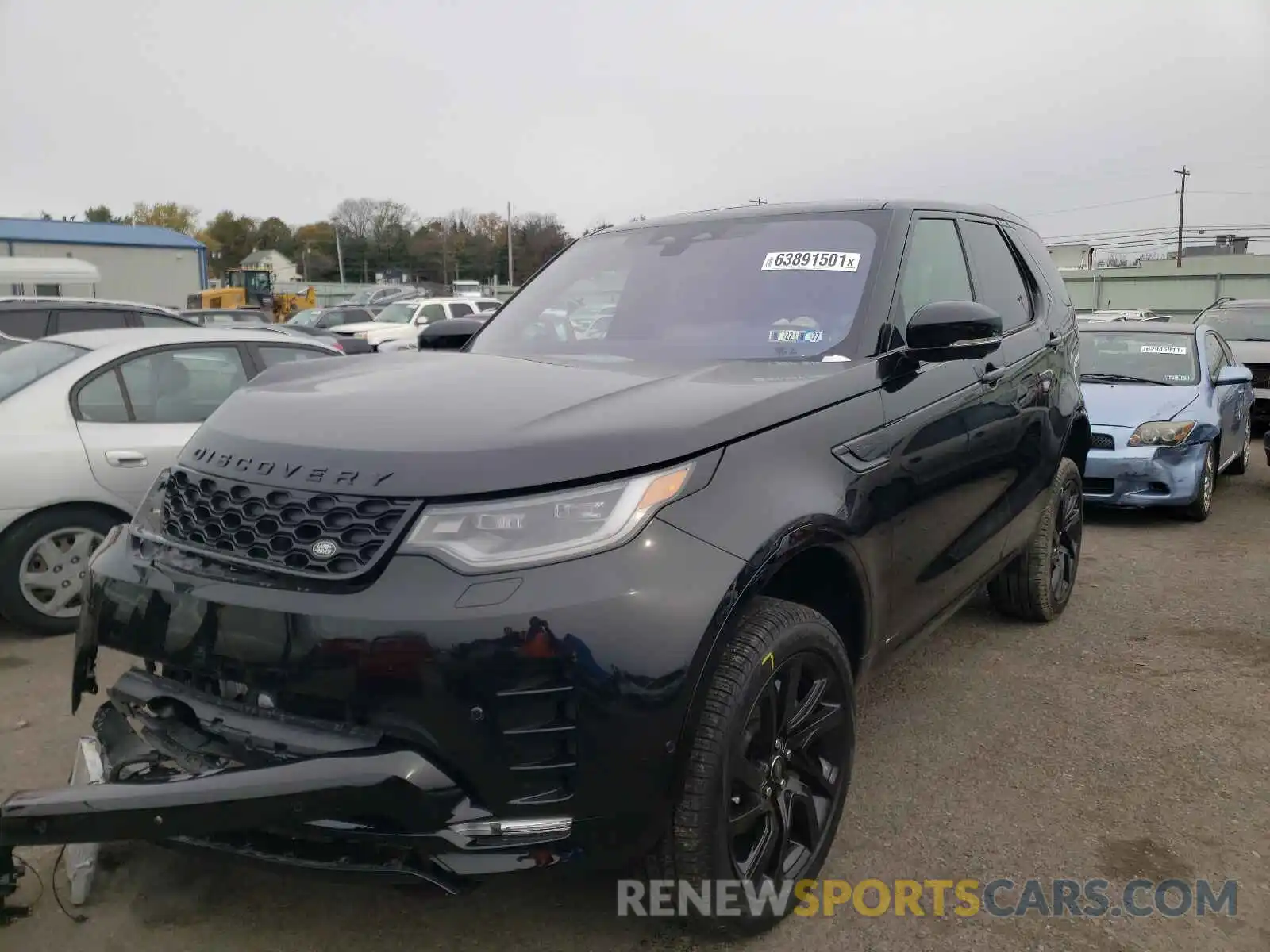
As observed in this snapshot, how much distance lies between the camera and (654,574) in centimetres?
210

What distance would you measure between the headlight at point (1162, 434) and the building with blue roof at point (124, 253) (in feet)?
157

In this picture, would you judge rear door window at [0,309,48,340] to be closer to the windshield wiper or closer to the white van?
the windshield wiper

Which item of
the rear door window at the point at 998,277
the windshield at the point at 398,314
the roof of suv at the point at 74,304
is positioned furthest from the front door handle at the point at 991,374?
the windshield at the point at 398,314

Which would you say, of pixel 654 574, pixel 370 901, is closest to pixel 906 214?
pixel 654 574

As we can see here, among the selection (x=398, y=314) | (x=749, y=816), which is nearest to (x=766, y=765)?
(x=749, y=816)

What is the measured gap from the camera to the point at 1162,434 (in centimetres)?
754

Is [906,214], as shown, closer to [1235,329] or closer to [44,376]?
[44,376]

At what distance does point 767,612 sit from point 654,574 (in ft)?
1.54

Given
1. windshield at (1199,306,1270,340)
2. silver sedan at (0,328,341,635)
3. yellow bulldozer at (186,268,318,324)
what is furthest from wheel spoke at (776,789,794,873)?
yellow bulldozer at (186,268,318,324)

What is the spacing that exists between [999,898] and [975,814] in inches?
18.4

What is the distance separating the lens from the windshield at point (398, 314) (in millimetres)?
24047

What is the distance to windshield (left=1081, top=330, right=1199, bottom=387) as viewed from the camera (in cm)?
839

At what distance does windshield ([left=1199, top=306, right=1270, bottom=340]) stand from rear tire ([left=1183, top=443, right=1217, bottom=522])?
5.50 meters

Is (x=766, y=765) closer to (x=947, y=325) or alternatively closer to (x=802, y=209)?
(x=947, y=325)
